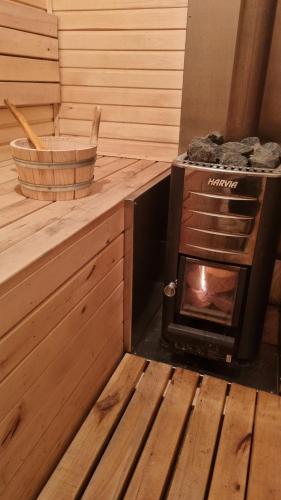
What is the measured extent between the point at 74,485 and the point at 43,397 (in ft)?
1.06

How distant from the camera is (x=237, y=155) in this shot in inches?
55.9

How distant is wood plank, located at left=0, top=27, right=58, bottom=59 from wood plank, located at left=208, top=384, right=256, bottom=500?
180 centimetres

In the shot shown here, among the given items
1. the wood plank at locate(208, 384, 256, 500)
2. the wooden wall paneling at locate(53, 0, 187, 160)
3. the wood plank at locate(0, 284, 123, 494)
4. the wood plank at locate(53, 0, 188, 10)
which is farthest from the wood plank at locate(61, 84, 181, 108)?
the wood plank at locate(208, 384, 256, 500)

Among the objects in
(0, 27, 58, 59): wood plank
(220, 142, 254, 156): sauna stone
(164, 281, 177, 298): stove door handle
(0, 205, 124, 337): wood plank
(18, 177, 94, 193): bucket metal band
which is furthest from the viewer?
(0, 27, 58, 59): wood plank

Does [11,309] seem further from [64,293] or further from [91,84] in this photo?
[91,84]

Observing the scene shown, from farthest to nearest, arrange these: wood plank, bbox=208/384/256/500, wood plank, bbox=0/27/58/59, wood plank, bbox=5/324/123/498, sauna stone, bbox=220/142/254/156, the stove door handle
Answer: wood plank, bbox=0/27/58/59
the stove door handle
sauna stone, bbox=220/142/254/156
wood plank, bbox=208/384/256/500
wood plank, bbox=5/324/123/498

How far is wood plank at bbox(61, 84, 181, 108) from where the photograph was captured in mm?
1947

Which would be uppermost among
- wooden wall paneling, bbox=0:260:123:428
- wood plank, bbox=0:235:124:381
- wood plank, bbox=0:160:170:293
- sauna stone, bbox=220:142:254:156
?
sauna stone, bbox=220:142:254:156

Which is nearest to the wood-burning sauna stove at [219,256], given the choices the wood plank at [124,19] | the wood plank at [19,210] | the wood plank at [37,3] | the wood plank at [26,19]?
the wood plank at [19,210]

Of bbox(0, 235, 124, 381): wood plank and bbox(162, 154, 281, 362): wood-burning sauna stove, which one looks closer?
bbox(0, 235, 124, 381): wood plank

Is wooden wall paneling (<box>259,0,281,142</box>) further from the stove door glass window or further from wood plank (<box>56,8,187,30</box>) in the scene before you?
the stove door glass window

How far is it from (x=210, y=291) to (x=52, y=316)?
759 millimetres

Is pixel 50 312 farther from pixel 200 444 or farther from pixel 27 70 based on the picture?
pixel 27 70

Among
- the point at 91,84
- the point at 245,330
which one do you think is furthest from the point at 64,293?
the point at 91,84
